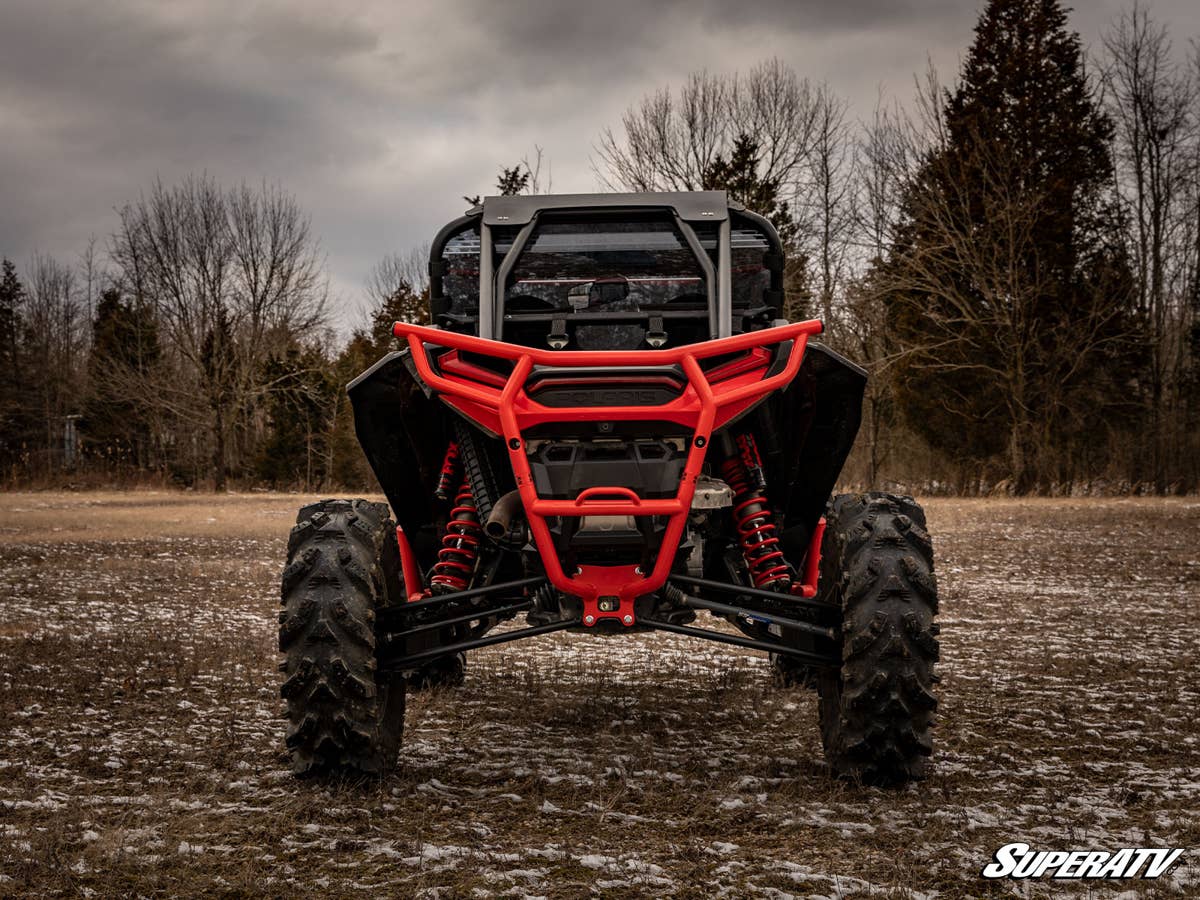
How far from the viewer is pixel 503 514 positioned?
14.1 ft

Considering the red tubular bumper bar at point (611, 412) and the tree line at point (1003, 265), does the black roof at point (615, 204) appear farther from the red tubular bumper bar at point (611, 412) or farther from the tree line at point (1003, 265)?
the tree line at point (1003, 265)

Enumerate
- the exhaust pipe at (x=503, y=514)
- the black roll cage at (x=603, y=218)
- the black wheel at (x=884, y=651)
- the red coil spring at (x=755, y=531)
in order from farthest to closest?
the black roll cage at (x=603, y=218) → the red coil spring at (x=755, y=531) → the exhaust pipe at (x=503, y=514) → the black wheel at (x=884, y=651)

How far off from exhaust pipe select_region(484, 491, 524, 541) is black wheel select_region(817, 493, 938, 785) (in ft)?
4.08

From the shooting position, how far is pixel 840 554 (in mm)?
4238

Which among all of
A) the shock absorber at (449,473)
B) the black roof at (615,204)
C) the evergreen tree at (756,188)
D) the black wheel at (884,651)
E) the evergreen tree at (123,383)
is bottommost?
the black wheel at (884,651)

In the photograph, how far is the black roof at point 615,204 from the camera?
4867mm

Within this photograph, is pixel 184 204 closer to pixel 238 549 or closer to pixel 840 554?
A: pixel 238 549

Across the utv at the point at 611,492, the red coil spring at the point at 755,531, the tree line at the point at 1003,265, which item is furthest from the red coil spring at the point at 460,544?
the tree line at the point at 1003,265

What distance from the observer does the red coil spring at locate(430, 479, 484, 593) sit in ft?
16.0

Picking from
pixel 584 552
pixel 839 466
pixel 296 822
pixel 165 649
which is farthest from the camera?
pixel 165 649

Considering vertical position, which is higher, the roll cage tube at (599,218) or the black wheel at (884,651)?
the roll cage tube at (599,218)

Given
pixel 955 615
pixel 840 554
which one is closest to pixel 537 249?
pixel 840 554

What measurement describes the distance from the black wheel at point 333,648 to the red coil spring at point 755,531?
1.51 meters

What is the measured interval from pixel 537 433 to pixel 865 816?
1.75 meters
